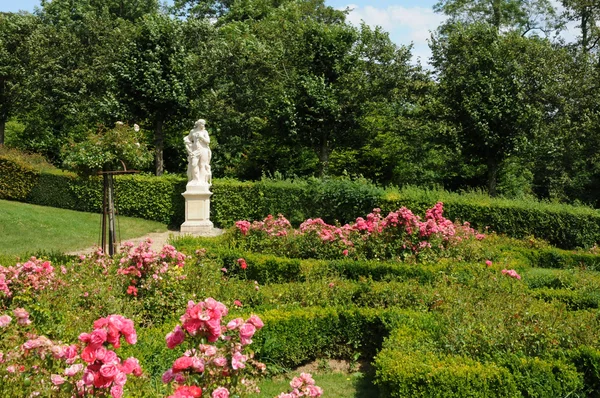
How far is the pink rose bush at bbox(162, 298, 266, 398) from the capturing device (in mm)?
2432

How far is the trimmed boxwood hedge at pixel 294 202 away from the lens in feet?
42.4

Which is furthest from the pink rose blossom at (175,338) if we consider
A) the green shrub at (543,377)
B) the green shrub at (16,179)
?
the green shrub at (16,179)

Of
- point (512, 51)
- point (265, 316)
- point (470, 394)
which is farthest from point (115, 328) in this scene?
point (512, 51)

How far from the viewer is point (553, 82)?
720 inches

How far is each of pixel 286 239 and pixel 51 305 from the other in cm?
473

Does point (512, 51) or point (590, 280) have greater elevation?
point (512, 51)

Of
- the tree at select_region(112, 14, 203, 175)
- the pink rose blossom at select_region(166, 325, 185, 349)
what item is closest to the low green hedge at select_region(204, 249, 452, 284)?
the pink rose blossom at select_region(166, 325, 185, 349)

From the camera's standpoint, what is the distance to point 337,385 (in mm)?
5145

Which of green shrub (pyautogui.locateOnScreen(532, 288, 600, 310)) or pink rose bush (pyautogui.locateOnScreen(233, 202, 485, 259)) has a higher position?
pink rose bush (pyautogui.locateOnScreen(233, 202, 485, 259))

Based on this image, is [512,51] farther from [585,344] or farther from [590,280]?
[585,344]

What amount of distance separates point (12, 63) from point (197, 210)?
1452 cm

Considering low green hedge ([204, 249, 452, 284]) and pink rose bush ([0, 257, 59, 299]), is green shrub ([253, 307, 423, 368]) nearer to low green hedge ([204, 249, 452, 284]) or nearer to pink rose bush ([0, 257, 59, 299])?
low green hedge ([204, 249, 452, 284])

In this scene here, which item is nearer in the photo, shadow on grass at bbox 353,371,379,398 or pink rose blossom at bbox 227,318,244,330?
pink rose blossom at bbox 227,318,244,330

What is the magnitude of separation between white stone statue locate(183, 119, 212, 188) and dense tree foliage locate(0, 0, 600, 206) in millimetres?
4692
